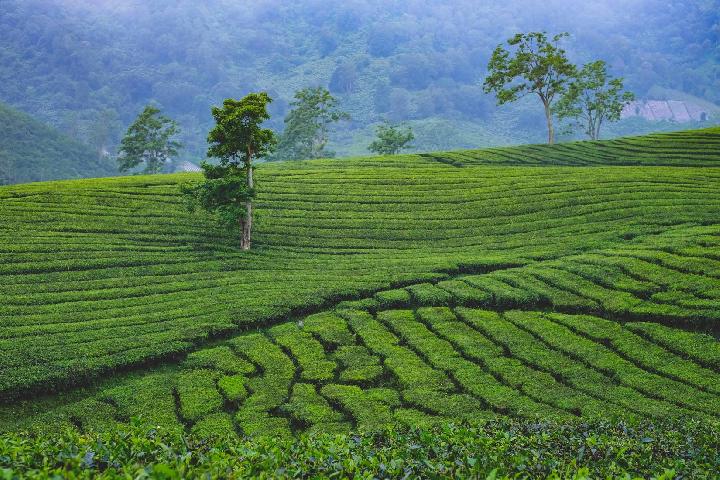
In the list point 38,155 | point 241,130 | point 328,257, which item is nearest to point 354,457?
point 328,257

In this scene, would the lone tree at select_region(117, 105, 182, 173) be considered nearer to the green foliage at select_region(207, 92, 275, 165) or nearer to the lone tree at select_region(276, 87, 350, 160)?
the lone tree at select_region(276, 87, 350, 160)

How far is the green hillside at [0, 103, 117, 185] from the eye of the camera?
104562 millimetres

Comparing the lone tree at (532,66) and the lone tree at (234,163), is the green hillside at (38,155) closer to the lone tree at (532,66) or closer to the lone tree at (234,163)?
the lone tree at (532,66)

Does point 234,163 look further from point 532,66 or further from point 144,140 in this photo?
point 144,140

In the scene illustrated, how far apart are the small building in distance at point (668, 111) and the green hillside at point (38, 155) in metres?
149

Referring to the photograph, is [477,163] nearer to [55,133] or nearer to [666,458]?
[666,458]

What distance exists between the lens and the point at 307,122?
95.5 m

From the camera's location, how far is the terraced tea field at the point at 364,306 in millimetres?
19219

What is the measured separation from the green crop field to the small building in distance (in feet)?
531

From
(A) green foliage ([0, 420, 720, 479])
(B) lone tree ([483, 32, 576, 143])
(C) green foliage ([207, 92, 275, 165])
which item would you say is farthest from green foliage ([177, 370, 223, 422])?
(B) lone tree ([483, 32, 576, 143])

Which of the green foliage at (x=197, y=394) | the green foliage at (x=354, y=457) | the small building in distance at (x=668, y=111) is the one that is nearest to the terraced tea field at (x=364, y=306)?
the green foliage at (x=197, y=394)

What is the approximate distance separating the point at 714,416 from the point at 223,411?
1408 centimetres

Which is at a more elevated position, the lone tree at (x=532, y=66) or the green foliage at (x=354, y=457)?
the lone tree at (x=532, y=66)

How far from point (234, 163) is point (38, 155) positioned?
89279 millimetres
